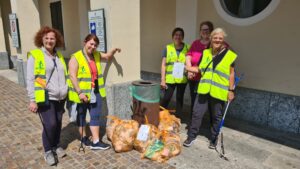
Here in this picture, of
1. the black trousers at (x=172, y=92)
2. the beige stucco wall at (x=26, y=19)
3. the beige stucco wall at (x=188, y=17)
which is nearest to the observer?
the black trousers at (x=172, y=92)

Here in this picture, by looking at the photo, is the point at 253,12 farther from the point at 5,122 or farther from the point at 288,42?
the point at 5,122

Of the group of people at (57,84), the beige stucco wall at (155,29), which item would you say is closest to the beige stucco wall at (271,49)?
the beige stucco wall at (155,29)

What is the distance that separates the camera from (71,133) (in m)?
4.28

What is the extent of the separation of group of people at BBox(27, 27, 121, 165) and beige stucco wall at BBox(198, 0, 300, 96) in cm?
275

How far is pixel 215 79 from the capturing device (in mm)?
3387

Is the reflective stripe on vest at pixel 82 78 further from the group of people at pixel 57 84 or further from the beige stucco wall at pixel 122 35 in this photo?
the beige stucco wall at pixel 122 35

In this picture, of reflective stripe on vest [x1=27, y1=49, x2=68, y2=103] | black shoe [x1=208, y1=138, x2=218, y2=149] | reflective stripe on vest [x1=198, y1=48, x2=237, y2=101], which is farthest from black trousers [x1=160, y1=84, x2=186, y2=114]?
reflective stripe on vest [x1=27, y1=49, x2=68, y2=103]

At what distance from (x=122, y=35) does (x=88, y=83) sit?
1095 millimetres

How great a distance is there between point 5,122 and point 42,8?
7.32 m

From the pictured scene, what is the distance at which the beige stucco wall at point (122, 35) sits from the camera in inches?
149

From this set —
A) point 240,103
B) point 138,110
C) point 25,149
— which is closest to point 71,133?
point 25,149

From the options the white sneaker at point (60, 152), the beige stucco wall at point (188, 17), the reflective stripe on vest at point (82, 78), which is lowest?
the white sneaker at point (60, 152)

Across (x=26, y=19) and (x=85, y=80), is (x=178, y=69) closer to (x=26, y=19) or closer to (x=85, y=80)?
(x=85, y=80)

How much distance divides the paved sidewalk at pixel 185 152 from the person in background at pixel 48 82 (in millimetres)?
413
